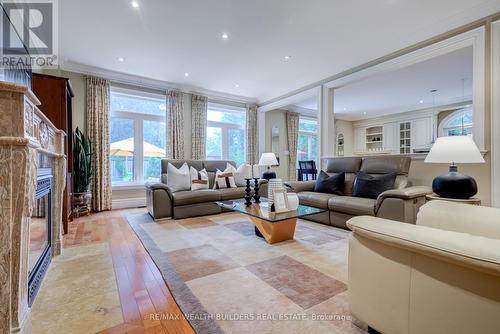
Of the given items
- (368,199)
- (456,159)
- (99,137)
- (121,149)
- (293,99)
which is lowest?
(368,199)

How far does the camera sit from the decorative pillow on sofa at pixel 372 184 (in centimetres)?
301

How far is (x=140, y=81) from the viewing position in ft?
16.0

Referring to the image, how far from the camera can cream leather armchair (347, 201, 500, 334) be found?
78 cm

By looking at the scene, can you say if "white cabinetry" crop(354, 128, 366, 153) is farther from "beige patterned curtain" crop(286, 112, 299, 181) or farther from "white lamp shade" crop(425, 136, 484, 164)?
"white lamp shade" crop(425, 136, 484, 164)

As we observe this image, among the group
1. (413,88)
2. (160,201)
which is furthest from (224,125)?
(413,88)

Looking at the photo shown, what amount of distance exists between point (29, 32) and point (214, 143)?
154 inches

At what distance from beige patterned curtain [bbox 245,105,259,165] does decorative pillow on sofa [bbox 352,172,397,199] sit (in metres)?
3.63

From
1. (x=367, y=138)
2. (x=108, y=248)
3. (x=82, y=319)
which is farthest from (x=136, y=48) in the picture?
(x=367, y=138)

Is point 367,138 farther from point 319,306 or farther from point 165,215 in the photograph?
point 319,306

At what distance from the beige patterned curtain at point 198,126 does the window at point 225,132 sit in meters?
0.37

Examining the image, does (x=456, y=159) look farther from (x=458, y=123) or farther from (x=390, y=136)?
(x=390, y=136)

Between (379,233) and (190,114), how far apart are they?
5.21 meters

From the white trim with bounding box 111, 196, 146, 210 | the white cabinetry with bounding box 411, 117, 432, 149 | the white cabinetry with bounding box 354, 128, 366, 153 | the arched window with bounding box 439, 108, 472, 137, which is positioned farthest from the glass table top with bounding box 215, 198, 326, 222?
the white cabinetry with bounding box 354, 128, 366, 153

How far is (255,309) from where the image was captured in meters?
1.40
